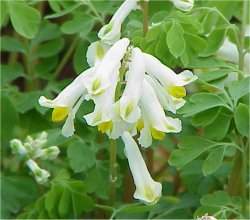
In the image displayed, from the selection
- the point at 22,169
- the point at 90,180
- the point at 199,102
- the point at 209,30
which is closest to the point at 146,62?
the point at 199,102

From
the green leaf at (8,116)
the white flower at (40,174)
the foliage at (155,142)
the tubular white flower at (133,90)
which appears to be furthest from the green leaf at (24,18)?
the tubular white flower at (133,90)

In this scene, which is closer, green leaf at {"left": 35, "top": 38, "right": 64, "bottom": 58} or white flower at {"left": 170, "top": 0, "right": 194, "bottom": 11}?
white flower at {"left": 170, "top": 0, "right": 194, "bottom": 11}

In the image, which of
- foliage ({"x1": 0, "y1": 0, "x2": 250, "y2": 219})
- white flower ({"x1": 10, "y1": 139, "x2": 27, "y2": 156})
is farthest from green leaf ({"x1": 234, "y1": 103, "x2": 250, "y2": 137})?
white flower ({"x1": 10, "y1": 139, "x2": 27, "y2": 156})

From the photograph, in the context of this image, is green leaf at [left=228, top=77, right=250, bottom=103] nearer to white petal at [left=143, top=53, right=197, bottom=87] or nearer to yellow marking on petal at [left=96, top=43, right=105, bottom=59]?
white petal at [left=143, top=53, right=197, bottom=87]

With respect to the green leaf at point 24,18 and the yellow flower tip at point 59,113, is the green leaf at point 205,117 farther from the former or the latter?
the green leaf at point 24,18

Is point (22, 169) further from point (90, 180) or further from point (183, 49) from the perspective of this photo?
point (183, 49)

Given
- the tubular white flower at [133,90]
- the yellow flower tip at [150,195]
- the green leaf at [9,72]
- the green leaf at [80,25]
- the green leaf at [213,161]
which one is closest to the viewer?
the tubular white flower at [133,90]

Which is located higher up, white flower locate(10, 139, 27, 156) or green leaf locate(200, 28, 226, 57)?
green leaf locate(200, 28, 226, 57)
